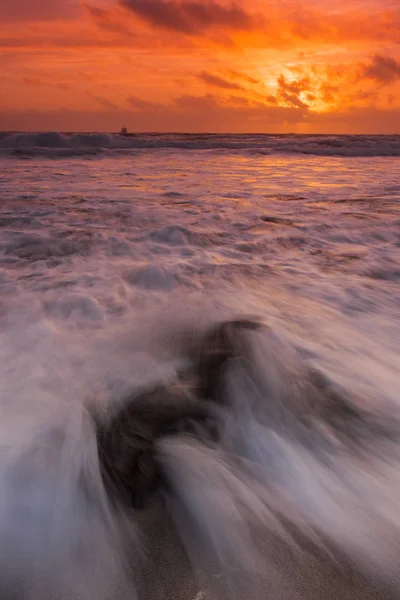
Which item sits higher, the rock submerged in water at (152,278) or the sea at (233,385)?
the sea at (233,385)

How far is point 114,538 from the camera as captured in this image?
4.00ft

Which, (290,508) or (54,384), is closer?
(290,508)

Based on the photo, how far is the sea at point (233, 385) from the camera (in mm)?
1138

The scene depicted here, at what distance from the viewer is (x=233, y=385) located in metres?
1.96

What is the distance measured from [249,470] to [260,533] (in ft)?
0.79

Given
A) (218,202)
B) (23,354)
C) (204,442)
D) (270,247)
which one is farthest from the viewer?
(218,202)

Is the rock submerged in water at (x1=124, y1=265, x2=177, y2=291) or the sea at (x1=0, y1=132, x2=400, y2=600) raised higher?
the sea at (x1=0, y1=132, x2=400, y2=600)

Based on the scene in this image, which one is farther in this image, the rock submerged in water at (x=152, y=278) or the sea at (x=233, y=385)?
the rock submerged in water at (x=152, y=278)

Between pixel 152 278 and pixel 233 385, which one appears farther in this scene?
pixel 152 278

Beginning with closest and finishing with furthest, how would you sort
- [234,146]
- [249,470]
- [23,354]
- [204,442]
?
[249,470]
[204,442]
[23,354]
[234,146]

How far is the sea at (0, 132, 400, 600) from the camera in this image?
1.14 m

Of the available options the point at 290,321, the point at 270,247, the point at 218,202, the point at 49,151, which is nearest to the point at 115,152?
the point at 49,151

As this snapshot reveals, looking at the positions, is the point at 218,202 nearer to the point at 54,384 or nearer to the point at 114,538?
the point at 54,384

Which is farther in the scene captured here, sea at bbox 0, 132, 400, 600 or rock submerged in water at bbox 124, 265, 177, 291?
rock submerged in water at bbox 124, 265, 177, 291
